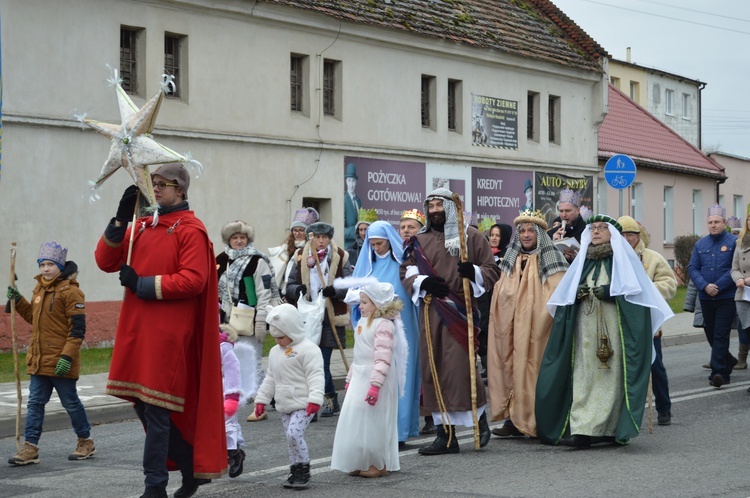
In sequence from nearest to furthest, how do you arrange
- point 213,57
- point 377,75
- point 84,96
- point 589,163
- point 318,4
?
point 84,96 < point 213,57 < point 318,4 < point 377,75 < point 589,163

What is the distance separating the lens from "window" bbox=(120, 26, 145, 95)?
20.9 metres

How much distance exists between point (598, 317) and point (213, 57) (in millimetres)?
→ 13236

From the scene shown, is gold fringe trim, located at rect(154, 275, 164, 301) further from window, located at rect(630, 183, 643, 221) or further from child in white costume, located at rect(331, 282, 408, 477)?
window, located at rect(630, 183, 643, 221)

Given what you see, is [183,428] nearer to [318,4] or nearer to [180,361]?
[180,361]

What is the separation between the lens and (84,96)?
19.9 meters

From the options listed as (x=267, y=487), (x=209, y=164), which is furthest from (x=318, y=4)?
(x=267, y=487)

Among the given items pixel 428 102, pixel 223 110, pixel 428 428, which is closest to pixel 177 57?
pixel 223 110

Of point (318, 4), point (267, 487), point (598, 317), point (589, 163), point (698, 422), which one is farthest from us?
point (589, 163)

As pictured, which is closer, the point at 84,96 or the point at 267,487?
the point at 267,487

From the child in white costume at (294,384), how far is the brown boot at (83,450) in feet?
7.83

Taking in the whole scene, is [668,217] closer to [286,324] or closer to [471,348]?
[471,348]

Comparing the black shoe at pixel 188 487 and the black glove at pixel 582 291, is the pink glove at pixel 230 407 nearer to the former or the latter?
the black shoe at pixel 188 487

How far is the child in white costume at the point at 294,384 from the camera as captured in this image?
827cm

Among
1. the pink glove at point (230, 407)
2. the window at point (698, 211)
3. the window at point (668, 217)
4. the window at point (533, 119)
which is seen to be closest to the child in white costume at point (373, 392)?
the pink glove at point (230, 407)
